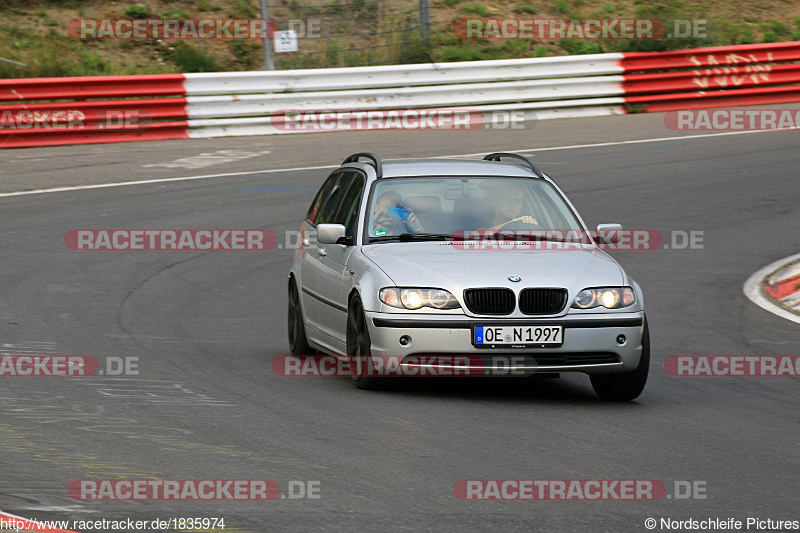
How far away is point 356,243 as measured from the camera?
29.4 ft

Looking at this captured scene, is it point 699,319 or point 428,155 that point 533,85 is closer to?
point 428,155

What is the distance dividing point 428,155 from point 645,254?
585 centimetres

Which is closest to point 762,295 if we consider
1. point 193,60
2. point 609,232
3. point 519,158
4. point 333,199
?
point 519,158

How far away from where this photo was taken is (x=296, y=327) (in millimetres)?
10148

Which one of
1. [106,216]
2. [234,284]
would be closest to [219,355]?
[234,284]

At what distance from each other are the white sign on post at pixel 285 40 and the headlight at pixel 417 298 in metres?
19.0

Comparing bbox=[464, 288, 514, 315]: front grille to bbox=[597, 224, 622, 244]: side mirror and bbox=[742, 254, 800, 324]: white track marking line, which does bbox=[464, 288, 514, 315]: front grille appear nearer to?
bbox=[597, 224, 622, 244]: side mirror

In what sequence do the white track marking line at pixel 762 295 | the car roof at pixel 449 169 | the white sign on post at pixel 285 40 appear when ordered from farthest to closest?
the white sign on post at pixel 285 40, the white track marking line at pixel 762 295, the car roof at pixel 449 169

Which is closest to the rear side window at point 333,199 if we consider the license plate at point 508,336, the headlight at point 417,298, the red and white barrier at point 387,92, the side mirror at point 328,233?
the side mirror at point 328,233

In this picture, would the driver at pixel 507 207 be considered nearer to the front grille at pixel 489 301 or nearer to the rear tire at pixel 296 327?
the front grille at pixel 489 301

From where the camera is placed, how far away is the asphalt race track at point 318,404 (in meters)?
5.62

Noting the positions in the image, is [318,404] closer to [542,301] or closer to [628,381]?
[542,301]

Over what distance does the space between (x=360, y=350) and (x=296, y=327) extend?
1.91m

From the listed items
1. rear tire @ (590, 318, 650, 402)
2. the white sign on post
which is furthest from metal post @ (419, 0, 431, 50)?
rear tire @ (590, 318, 650, 402)
